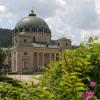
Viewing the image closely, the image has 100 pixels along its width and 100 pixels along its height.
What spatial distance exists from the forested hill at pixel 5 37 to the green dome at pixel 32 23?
7691 millimetres

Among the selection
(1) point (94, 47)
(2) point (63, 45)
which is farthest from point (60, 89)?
(2) point (63, 45)

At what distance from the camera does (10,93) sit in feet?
15.7

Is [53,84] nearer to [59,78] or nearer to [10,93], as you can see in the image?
[59,78]

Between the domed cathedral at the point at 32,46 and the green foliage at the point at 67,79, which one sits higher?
the domed cathedral at the point at 32,46

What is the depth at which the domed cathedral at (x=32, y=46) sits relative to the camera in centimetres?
7819

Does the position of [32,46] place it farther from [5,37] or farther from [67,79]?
[67,79]

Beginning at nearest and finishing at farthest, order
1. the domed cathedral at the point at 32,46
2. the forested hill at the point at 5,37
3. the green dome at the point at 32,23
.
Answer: the domed cathedral at the point at 32,46 < the green dome at the point at 32,23 < the forested hill at the point at 5,37

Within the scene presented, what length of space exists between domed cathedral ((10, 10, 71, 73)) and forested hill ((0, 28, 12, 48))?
6.86 metres

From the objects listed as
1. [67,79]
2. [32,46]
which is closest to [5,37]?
[32,46]

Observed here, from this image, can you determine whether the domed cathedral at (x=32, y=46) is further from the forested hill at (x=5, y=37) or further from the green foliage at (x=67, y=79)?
the green foliage at (x=67, y=79)

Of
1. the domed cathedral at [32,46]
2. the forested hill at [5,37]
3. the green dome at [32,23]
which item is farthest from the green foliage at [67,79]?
the forested hill at [5,37]

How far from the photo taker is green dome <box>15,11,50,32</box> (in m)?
85.9

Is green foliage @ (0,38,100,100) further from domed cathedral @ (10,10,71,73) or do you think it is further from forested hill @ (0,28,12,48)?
forested hill @ (0,28,12,48)

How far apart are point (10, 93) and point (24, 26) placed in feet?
267
